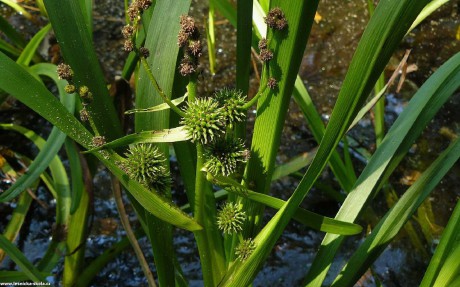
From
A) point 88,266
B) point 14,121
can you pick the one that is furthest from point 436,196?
point 14,121

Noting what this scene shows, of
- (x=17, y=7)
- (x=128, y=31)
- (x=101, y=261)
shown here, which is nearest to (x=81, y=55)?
(x=128, y=31)

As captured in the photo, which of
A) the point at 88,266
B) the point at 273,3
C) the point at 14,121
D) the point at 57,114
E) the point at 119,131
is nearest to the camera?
the point at 273,3

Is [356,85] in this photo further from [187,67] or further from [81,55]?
[81,55]

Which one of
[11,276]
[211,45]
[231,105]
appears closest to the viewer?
[231,105]

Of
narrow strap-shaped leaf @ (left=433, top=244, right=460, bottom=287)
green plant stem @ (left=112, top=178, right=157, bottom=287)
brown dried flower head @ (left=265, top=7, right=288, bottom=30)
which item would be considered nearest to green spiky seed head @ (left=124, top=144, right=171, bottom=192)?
brown dried flower head @ (left=265, top=7, right=288, bottom=30)

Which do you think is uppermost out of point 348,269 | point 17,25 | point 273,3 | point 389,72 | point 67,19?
point 17,25

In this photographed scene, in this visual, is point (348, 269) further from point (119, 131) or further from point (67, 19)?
point (67, 19)
